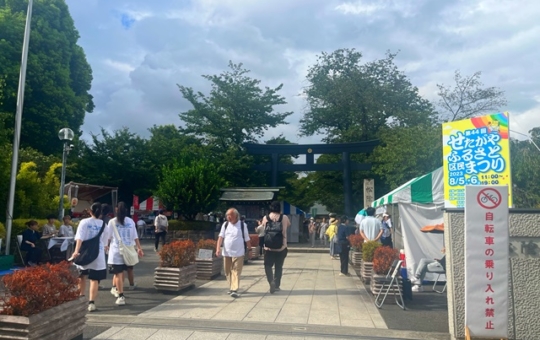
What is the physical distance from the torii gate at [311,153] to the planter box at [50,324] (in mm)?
25428

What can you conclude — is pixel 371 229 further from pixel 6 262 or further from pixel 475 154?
pixel 6 262

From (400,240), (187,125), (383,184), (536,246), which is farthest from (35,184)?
(383,184)

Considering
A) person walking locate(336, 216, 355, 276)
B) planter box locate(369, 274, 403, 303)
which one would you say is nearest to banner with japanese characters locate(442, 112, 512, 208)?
planter box locate(369, 274, 403, 303)

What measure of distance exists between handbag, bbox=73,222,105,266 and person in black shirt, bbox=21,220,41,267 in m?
5.01

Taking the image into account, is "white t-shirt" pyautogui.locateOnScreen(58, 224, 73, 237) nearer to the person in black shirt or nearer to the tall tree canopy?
the person in black shirt

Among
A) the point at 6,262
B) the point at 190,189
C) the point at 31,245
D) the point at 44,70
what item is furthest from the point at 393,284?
the point at 44,70

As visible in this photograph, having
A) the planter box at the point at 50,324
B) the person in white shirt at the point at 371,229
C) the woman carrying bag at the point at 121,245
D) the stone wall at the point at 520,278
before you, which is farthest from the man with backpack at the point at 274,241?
the planter box at the point at 50,324

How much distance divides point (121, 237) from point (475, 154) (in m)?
6.59

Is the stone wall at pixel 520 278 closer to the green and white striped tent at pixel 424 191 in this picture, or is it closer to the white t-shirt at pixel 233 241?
the white t-shirt at pixel 233 241

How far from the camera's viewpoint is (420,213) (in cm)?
1205

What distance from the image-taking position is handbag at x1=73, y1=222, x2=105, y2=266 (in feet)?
24.4

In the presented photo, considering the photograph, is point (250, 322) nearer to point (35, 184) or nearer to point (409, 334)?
point (409, 334)

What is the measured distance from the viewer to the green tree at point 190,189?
20562mm

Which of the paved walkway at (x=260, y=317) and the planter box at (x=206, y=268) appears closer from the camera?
the paved walkway at (x=260, y=317)
